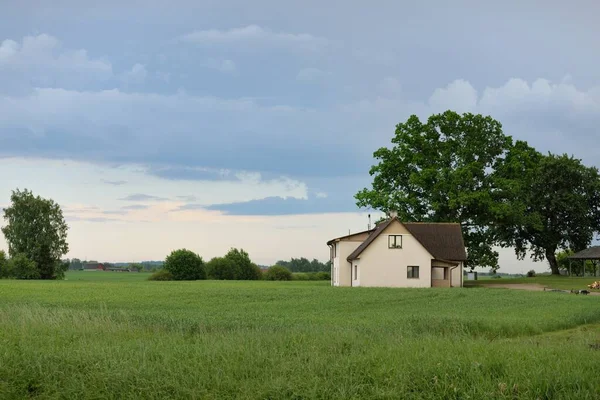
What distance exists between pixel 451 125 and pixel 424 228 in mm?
10701

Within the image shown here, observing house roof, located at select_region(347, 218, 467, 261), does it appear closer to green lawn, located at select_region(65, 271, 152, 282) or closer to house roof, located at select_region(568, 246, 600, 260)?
house roof, located at select_region(568, 246, 600, 260)

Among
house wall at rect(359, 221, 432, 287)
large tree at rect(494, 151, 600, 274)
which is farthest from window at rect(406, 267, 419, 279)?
large tree at rect(494, 151, 600, 274)

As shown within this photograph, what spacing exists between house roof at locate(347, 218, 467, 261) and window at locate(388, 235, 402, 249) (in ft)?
4.90

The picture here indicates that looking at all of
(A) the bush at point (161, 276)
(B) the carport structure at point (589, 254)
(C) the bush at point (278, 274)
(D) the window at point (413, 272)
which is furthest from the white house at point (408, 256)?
(A) the bush at point (161, 276)

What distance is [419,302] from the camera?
3731 cm

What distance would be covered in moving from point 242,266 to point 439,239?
3951cm

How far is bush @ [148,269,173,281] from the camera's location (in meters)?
85.3

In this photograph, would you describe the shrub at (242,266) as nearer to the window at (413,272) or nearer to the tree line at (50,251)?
the tree line at (50,251)

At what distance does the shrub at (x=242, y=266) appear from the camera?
93.2 metres

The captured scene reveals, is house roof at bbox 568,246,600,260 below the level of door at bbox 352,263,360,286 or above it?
above

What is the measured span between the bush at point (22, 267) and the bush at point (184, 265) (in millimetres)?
17445

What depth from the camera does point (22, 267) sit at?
287 feet

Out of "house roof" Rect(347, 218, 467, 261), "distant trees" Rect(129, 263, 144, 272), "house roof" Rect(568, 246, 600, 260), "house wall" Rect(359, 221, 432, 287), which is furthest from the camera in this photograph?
"distant trees" Rect(129, 263, 144, 272)

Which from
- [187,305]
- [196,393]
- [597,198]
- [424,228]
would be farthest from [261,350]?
[597,198]
